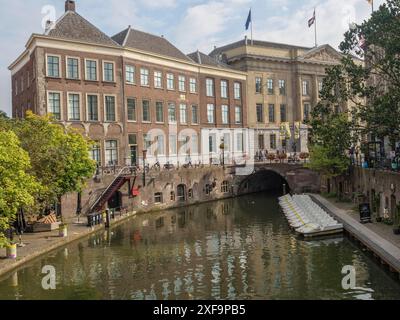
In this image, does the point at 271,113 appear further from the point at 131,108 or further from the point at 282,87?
the point at 131,108

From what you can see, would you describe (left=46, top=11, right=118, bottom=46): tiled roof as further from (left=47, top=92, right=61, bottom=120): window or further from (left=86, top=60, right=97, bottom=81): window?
(left=47, top=92, right=61, bottom=120): window

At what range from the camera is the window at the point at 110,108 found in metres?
47.2

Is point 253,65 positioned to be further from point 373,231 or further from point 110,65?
point 373,231

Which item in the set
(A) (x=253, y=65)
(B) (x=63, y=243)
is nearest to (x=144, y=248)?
(B) (x=63, y=243)

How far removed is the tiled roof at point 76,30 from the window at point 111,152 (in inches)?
406

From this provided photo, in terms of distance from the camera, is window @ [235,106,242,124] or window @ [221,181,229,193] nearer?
window @ [221,181,229,193]

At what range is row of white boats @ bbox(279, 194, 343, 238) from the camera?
30.4 m

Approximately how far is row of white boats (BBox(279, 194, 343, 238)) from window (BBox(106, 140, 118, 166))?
1809 centimetres

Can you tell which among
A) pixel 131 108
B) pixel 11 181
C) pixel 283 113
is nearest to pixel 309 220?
pixel 11 181

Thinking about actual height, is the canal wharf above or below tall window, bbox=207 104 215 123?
below

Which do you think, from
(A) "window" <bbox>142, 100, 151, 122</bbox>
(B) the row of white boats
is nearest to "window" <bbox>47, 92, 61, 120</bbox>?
(A) "window" <bbox>142, 100, 151, 122</bbox>

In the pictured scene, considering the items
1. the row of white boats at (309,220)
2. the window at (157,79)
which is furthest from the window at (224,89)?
the row of white boats at (309,220)

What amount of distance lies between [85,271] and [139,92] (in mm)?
29771

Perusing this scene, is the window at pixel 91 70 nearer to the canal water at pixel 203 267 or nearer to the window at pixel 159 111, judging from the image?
the window at pixel 159 111
